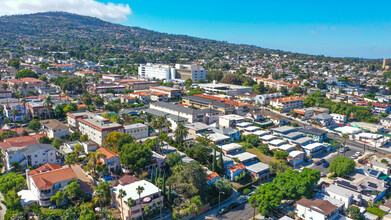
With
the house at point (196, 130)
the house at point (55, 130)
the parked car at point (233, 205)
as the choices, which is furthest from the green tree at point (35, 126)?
the parked car at point (233, 205)

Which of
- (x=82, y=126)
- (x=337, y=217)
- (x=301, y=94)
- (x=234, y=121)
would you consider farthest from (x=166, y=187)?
(x=301, y=94)

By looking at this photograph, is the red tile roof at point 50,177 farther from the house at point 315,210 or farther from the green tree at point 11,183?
the house at point 315,210

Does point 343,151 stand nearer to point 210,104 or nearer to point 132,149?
point 210,104

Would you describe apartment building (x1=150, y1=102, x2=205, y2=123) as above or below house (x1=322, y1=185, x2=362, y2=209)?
above

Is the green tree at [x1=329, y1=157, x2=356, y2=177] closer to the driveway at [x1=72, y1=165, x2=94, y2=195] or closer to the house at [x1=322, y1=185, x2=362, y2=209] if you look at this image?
the house at [x1=322, y1=185, x2=362, y2=209]

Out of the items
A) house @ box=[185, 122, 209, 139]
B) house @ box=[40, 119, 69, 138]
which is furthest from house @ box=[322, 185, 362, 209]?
house @ box=[40, 119, 69, 138]

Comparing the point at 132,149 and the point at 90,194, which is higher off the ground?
the point at 132,149

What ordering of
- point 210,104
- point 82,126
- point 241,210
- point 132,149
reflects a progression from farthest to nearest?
point 210,104, point 82,126, point 132,149, point 241,210
